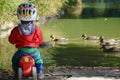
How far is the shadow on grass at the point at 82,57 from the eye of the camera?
48.3 ft

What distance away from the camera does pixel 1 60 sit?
14836 millimetres

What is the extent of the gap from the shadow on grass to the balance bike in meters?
7.55

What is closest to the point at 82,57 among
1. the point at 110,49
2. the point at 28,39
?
the point at 110,49

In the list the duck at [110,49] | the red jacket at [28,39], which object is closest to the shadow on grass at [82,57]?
the duck at [110,49]

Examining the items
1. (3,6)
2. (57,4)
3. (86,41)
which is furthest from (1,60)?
(57,4)

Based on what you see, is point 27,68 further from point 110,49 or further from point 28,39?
point 110,49

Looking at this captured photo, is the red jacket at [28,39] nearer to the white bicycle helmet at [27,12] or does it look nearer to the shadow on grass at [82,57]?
the white bicycle helmet at [27,12]

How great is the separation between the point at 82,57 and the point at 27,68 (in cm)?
980

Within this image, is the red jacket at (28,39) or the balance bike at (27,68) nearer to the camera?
the balance bike at (27,68)

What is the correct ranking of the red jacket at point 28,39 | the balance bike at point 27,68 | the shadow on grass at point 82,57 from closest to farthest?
the balance bike at point 27,68 → the red jacket at point 28,39 → the shadow on grass at point 82,57

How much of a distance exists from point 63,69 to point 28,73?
7.42 ft

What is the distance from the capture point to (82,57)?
1639 cm

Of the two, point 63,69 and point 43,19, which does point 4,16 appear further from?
point 43,19

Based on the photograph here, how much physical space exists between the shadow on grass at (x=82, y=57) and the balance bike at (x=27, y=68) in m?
7.55
